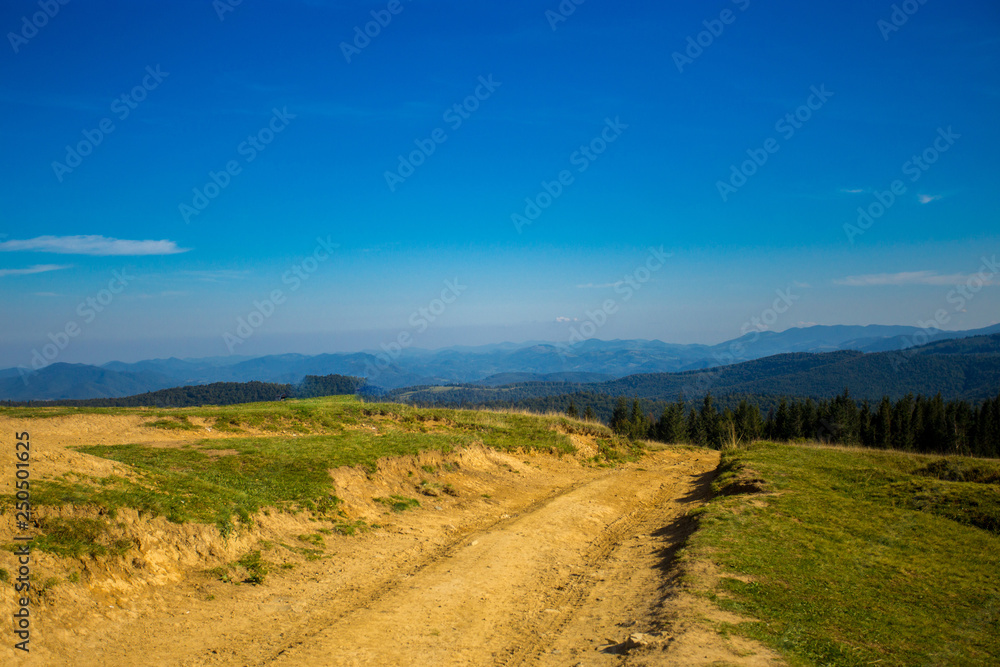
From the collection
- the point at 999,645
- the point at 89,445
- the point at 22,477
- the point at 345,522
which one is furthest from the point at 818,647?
the point at 89,445

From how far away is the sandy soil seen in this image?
6.46 metres

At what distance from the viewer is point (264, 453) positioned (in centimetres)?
1429

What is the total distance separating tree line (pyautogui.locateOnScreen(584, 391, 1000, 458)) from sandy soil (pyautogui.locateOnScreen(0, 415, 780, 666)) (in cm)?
4964

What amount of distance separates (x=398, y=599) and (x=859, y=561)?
27.2ft

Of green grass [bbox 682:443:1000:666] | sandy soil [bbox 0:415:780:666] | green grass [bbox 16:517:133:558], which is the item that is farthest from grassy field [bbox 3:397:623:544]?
green grass [bbox 682:443:1000:666]

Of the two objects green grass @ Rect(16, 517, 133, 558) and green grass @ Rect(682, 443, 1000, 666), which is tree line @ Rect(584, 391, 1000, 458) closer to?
green grass @ Rect(682, 443, 1000, 666)

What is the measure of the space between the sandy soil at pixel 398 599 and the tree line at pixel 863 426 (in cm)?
4964

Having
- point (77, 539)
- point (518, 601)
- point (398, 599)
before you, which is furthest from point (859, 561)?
point (77, 539)

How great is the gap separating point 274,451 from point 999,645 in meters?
15.4

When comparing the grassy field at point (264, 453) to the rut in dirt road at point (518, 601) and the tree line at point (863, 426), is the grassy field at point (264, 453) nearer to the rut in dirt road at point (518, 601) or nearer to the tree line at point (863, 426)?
the rut in dirt road at point (518, 601)

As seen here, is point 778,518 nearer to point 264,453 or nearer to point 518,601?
point 518,601

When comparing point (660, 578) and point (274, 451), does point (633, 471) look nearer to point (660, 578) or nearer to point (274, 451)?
point (660, 578)

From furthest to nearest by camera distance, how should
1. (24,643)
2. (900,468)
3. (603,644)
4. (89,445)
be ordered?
(900,468) → (89,445) → (603,644) → (24,643)

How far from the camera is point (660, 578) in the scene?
29.6ft
